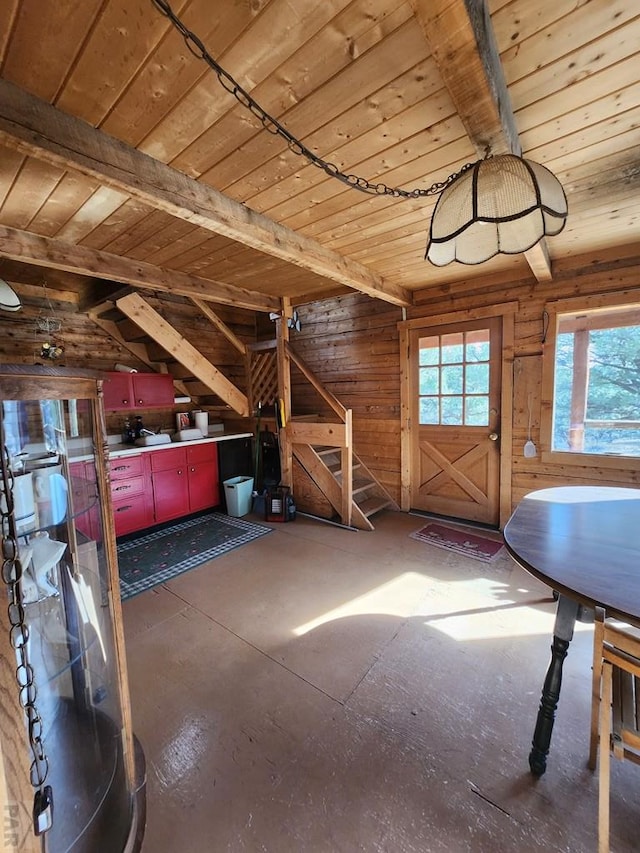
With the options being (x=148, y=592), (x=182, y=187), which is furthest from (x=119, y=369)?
(x=182, y=187)

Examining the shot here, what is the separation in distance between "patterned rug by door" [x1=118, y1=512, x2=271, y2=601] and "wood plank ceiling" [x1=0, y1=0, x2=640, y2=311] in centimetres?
244

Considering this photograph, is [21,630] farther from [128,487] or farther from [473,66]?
[128,487]

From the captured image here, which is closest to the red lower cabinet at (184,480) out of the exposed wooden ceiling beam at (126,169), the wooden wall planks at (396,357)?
the wooden wall planks at (396,357)

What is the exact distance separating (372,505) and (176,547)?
7.06ft

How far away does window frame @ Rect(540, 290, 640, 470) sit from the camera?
113 inches

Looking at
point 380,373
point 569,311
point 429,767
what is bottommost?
point 429,767

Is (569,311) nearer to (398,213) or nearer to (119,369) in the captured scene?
(398,213)

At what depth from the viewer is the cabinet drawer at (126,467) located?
137 inches

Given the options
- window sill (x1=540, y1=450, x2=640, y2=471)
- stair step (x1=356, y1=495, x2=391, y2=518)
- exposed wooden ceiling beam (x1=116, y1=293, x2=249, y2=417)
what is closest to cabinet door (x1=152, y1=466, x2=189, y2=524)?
exposed wooden ceiling beam (x1=116, y1=293, x2=249, y2=417)

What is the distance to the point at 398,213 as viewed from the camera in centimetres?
213

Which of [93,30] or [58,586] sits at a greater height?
[93,30]

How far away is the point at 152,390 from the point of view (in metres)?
4.07

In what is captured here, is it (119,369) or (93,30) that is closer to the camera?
(93,30)

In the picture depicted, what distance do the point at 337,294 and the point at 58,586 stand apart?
11.2 feet
